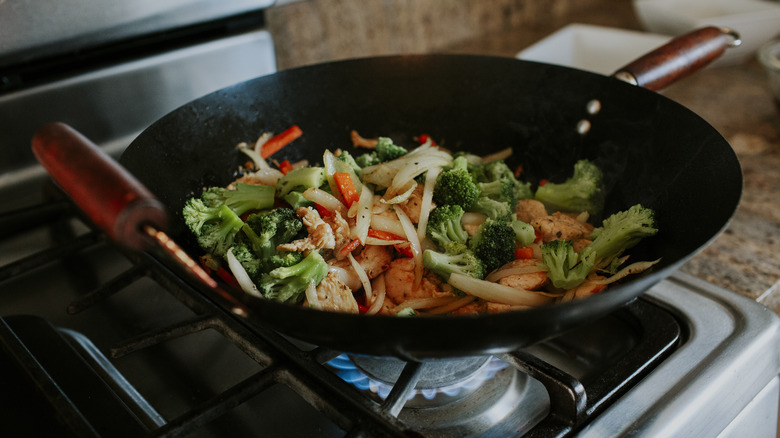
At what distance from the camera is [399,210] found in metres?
1.09

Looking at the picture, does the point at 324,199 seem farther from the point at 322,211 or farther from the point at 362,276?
the point at 362,276

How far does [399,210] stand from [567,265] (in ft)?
0.99

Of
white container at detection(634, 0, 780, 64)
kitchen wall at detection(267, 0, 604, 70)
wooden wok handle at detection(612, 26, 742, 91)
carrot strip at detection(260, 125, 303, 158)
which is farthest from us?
white container at detection(634, 0, 780, 64)

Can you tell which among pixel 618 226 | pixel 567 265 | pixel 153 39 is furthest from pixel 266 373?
pixel 153 39

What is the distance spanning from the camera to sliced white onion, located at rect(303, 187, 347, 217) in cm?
108

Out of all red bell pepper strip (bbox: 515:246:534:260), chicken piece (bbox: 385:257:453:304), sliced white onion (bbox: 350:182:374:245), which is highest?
sliced white onion (bbox: 350:182:374:245)

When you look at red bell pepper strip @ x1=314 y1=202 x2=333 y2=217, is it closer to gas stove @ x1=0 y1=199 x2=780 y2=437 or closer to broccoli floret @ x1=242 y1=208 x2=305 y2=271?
broccoli floret @ x1=242 y1=208 x2=305 y2=271

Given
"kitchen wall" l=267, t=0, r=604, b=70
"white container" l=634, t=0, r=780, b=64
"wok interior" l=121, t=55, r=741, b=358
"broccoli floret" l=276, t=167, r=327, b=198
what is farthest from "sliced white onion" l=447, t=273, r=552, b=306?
"white container" l=634, t=0, r=780, b=64

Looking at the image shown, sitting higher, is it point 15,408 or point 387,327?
point 387,327

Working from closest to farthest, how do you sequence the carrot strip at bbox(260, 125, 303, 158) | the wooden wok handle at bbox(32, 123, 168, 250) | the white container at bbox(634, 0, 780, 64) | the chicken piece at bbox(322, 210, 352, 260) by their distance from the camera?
the wooden wok handle at bbox(32, 123, 168, 250), the chicken piece at bbox(322, 210, 352, 260), the carrot strip at bbox(260, 125, 303, 158), the white container at bbox(634, 0, 780, 64)

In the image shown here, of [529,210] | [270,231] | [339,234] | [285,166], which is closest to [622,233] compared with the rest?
[529,210]

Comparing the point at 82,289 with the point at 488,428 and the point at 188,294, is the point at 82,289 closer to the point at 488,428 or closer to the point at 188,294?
the point at 188,294

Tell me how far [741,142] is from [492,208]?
3.48ft

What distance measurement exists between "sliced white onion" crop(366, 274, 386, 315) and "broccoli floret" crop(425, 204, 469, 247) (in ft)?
0.39
